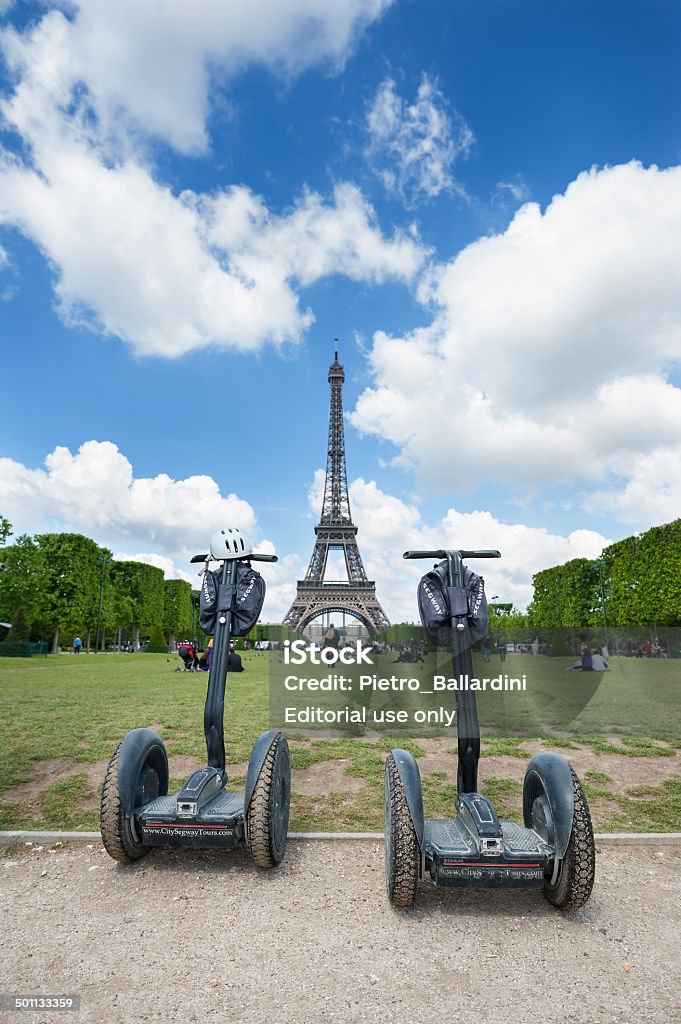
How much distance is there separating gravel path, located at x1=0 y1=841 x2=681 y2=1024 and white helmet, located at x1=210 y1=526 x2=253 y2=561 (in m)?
2.43

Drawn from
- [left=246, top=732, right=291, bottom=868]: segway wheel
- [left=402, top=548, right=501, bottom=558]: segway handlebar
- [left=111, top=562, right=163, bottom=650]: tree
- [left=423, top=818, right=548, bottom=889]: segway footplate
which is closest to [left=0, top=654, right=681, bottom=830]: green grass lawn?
[left=246, top=732, right=291, bottom=868]: segway wheel

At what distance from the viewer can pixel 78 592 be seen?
40.1 m

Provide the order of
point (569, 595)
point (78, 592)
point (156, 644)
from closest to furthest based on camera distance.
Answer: point (78, 592), point (569, 595), point (156, 644)

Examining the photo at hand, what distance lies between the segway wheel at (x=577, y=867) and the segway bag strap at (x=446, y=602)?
1.39m

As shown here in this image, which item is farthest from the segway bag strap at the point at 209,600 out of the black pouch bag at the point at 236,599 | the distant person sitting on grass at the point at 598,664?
the distant person sitting on grass at the point at 598,664

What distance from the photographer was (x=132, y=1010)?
2.70 m

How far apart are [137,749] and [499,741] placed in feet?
21.9

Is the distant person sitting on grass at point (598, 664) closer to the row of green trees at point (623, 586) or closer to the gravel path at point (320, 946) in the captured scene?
the row of green trees at point (623, 586)

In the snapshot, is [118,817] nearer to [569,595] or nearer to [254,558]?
[254,558]

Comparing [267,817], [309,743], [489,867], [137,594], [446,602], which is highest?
[137,594]

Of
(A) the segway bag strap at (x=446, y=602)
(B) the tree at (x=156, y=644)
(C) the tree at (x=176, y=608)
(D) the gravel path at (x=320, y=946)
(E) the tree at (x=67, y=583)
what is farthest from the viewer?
(C) the tree at (x=176, y=608)

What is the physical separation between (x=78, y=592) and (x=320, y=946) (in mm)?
41302

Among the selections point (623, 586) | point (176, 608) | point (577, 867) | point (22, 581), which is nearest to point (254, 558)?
point (577, 867)

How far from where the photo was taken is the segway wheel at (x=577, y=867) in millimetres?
3455
